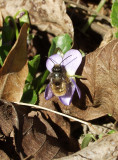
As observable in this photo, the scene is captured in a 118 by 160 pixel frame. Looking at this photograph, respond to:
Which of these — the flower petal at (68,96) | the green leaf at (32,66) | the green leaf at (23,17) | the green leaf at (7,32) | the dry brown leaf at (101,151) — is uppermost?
the green leaf at (23,17)

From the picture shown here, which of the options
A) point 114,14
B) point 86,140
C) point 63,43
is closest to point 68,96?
point 86,140

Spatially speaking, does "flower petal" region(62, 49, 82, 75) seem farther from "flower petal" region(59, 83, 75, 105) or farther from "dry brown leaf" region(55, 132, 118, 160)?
"dry brown leaf" region(55, 132, 118, 160)

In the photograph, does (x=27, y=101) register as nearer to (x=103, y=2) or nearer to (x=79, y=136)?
(x=79, y=136)

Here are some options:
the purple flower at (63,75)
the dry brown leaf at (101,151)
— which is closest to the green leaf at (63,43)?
the purple flower at (63,75)

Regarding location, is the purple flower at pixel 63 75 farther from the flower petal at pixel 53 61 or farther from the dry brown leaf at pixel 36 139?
the dry brown leaf at pixel 36 139

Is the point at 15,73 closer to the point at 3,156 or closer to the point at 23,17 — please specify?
the point at 3,156

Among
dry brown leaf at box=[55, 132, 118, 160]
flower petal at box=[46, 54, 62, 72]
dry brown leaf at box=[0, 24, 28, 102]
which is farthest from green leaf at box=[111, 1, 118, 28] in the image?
dry brown leaf at box=[55, 132, 118, 160]
